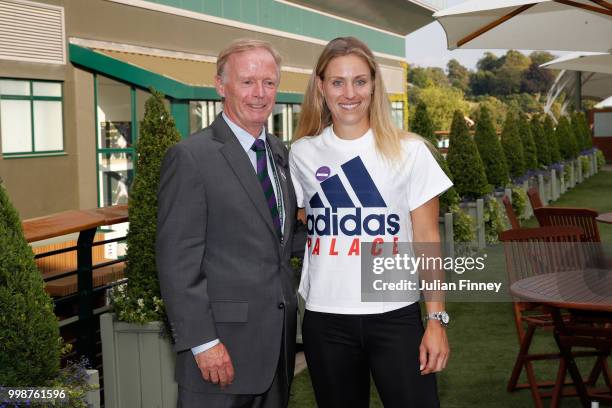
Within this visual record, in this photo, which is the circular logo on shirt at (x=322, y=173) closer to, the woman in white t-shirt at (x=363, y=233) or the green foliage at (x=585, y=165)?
the woman in white t-shirt at (x=363, y=233)

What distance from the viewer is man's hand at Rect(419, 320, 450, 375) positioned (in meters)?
3.16

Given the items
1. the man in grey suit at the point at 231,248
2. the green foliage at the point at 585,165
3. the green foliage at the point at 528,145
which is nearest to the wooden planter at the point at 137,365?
the man in grey suit at the point at 231,248

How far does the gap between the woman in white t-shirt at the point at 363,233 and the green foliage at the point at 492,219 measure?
411 inches

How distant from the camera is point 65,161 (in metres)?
22.0

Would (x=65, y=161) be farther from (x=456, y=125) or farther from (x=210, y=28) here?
(x=456, y=125)

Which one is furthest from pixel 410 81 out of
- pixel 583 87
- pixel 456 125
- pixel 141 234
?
pixel 141 234

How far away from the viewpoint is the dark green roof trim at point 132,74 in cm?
2208

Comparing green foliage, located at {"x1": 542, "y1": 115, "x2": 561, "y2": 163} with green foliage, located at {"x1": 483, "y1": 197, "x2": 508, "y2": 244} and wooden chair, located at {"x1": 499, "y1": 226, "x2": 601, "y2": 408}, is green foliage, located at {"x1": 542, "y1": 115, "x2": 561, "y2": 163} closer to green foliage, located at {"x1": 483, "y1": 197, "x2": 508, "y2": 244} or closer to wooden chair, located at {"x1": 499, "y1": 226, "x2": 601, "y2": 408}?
green foliage, located at {"x1": 483, "y1": 197, "x2": 508, "y2": 244}

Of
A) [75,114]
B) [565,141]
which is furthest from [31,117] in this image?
[565,141]

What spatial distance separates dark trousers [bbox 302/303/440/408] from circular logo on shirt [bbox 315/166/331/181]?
521mm

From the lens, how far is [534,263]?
5992mm

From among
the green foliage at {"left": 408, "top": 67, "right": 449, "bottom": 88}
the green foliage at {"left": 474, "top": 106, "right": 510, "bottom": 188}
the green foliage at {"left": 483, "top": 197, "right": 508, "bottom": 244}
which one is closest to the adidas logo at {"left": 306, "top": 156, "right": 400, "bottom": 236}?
the green foliage at {"left": 483, "top": 197, "right": 508, "bottom": 244}

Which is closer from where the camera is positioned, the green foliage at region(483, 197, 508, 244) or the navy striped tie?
the navy striped tie

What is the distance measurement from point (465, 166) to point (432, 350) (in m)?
10.2
